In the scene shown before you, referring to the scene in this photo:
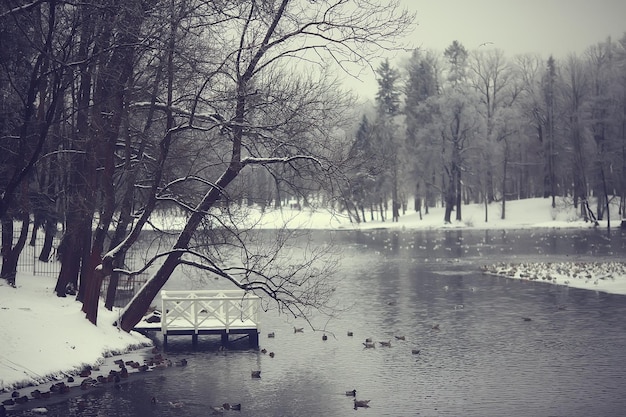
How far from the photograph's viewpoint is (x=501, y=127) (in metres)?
95.4

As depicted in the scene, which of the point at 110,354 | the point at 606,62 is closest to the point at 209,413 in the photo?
the point at 110,354

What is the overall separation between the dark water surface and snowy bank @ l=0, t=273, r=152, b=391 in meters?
1.72

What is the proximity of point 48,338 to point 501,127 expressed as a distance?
81.9 meters

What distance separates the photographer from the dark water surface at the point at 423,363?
1828 centimetres

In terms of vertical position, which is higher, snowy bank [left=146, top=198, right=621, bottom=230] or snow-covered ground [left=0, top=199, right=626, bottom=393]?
snowy bank [left=146, top=198, right=621, bottom=230]

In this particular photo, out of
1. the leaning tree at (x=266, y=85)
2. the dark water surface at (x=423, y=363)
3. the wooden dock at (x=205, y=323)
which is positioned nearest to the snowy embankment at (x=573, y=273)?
the dark water surface at (x=423, y=363)

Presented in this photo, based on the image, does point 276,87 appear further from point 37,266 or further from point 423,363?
point 37,266

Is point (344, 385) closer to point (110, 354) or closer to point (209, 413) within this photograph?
point (209, 413)

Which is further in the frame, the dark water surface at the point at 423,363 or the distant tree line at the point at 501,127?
the distant tree line at the point at 501,127

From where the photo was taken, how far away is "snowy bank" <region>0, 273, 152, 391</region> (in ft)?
63.7

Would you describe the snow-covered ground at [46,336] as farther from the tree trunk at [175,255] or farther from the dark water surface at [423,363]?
the dark water surface at [423,363]

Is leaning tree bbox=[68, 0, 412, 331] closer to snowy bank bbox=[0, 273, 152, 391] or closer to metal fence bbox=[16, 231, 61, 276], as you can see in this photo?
snowy bank bbox=[0, 273, 152, 391]

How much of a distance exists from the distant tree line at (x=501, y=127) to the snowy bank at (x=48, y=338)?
5085 centimetres

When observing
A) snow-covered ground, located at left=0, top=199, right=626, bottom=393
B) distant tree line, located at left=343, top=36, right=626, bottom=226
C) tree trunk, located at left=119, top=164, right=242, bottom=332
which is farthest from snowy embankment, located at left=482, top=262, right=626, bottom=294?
distant tree line, located at left=343, top=36, right=626, bottom=226
